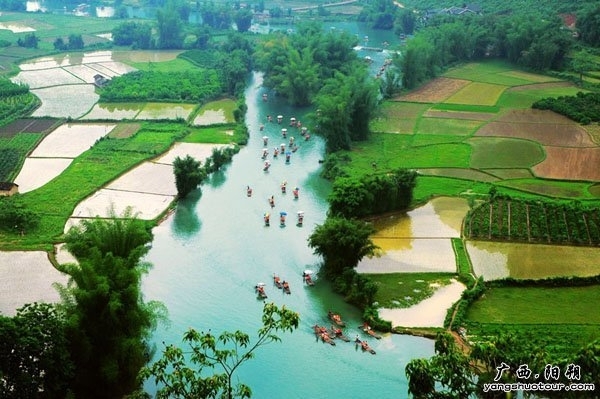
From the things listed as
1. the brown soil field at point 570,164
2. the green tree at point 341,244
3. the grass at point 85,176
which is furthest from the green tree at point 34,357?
the brown soil field at point 570,164

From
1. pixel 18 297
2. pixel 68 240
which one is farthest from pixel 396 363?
pixel 18 297

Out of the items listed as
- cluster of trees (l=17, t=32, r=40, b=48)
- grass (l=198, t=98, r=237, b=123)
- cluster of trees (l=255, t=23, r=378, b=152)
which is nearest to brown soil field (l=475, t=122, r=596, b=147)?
cluster of trees (l=255, t=23, r=378, b=152)

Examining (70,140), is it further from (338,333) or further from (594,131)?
(594,131)

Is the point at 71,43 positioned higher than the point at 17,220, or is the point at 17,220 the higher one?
the point at 71,43

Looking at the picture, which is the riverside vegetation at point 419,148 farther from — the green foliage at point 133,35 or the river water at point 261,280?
the river water at point 261,280

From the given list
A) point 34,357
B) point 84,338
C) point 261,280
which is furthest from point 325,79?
point 34,357
